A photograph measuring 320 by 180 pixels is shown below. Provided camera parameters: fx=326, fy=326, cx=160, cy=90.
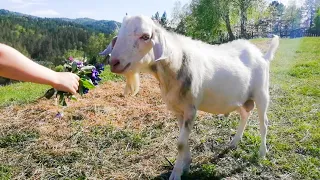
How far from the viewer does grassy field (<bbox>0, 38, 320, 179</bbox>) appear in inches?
184

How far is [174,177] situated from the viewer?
14.2ft

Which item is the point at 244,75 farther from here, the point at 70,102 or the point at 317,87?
the point at 317,87

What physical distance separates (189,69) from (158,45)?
712mm

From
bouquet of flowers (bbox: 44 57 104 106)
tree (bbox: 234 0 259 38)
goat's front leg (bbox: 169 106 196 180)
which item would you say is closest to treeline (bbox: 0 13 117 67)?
tree (bbox: 234 0 259 38)

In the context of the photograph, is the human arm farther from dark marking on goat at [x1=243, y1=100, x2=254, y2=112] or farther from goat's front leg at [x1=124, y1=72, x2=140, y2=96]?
dark marking on goat at [x1=243, y1=100, x2=254, y2=112]

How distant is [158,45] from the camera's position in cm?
356

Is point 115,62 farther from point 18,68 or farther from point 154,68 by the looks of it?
point 18,68

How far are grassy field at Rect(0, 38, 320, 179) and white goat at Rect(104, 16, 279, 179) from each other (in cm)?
40

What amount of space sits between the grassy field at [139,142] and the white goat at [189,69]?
40 cm

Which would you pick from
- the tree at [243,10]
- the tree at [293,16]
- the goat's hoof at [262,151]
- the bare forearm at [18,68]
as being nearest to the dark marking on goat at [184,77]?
the goat's hoof at [262,151]

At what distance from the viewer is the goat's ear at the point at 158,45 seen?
3529 mm

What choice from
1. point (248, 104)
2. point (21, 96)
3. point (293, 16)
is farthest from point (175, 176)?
point (293, 16)

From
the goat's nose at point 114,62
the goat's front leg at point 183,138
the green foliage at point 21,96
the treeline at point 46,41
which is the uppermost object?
the goat's nose at point 114,62

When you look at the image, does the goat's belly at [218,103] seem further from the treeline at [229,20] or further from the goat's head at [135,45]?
the treeline at [229,20]
